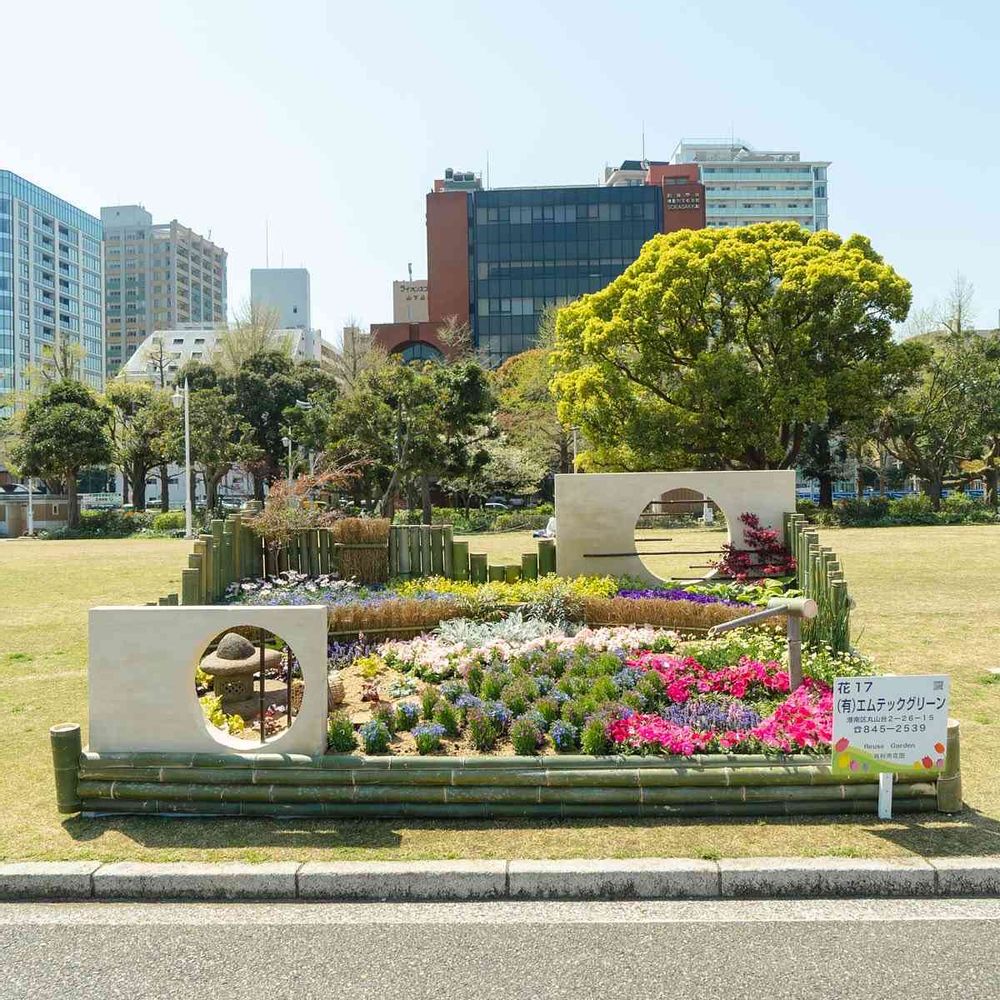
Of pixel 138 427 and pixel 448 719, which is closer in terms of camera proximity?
pixel 448 719

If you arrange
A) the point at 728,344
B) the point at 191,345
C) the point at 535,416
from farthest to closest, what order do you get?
the point at 191,345 < the point at 535,416 < the point at 728,344

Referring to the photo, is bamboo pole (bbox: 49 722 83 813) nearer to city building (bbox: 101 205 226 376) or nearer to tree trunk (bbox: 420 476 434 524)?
tree trunk (bbox: 420 476 434 524)

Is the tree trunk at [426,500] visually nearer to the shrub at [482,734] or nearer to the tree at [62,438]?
the tree at [62,438]

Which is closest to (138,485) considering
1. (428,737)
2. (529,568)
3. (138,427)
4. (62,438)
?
(138,427)

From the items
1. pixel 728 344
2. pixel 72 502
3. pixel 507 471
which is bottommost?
pixel 72 502

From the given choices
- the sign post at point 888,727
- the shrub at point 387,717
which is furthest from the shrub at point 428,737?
the sign post at point 888,727

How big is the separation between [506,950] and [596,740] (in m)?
1.95

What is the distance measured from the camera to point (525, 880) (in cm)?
505

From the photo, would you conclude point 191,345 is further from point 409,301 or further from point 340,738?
point 340,738

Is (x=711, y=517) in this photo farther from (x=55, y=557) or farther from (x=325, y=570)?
(x=325, y=570)

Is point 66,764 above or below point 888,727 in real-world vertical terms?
below

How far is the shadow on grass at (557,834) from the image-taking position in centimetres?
537

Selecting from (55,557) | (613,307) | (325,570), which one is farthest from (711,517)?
(325,570)

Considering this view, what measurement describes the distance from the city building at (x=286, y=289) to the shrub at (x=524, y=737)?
402ft
